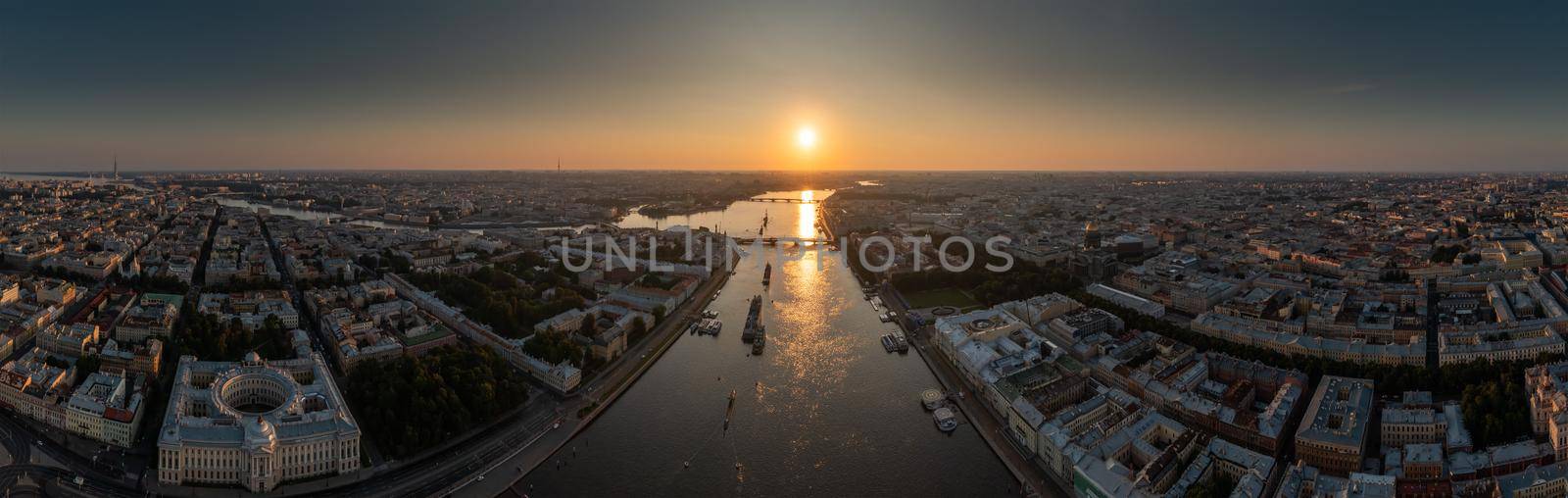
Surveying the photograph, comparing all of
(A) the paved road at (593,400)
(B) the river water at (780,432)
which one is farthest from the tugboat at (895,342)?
(A) the paved road at (593,400)

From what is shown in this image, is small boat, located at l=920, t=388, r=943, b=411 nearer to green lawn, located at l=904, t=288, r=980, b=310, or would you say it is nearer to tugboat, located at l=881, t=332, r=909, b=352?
tugboat, located at l=881, t=332, r=909, b=352

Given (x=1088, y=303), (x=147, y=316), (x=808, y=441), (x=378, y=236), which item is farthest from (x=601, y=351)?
(x=378, y=236)

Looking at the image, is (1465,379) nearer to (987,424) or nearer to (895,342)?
(987,424)

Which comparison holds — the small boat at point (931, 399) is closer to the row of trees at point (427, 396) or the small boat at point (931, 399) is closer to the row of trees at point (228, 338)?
the row of trees at point (427, 396)

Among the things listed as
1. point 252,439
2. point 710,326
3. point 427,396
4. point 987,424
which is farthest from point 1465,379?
point 252,439

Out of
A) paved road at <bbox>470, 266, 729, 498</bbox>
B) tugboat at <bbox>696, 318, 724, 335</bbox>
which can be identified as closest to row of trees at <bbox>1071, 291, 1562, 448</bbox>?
tugboat at <bbox>696, 318, 724, 335</bbox>

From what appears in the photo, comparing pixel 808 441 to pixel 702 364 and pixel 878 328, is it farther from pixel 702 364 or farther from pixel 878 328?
pixel 878 328
